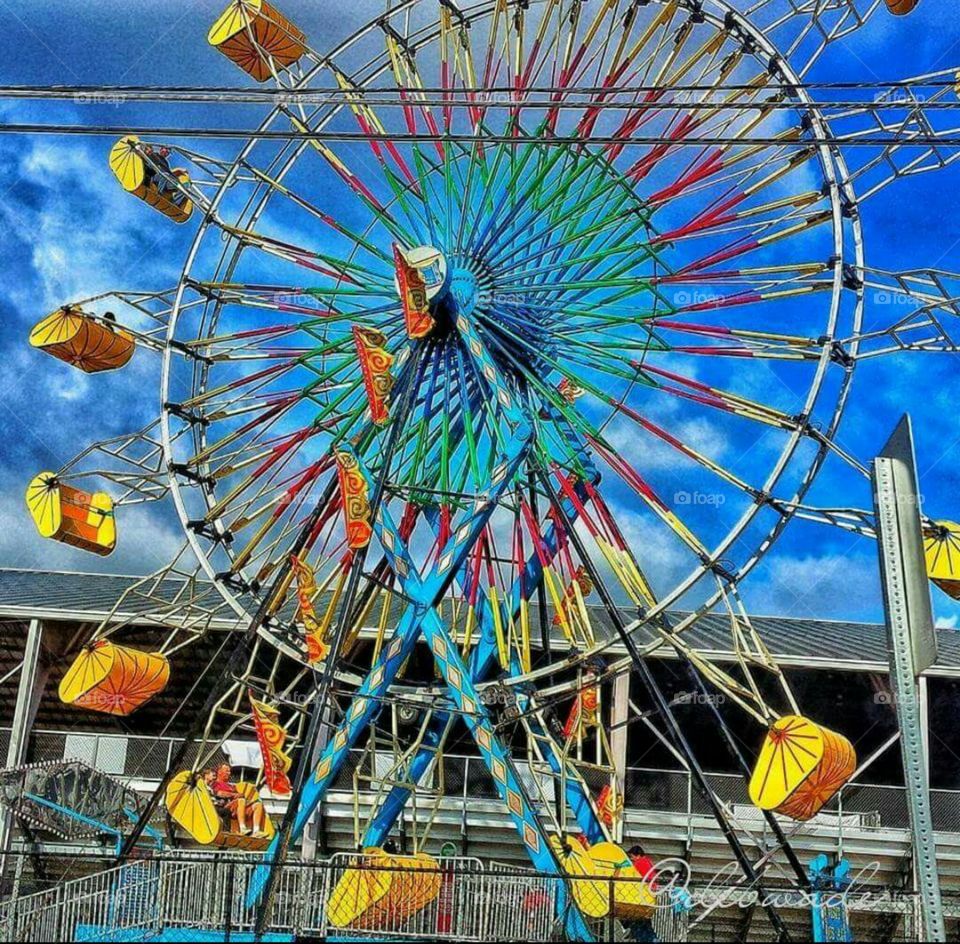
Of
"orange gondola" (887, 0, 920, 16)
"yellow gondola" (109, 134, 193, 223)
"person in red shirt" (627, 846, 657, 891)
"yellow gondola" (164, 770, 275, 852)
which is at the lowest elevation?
"person in red shirt" (627, 846, 657, 891)

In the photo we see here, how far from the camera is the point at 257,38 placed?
871 inches

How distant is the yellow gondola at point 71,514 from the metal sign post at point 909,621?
45.8 ft

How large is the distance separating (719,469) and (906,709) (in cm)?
1129

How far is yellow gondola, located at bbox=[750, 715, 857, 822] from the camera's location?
16375 millimetres

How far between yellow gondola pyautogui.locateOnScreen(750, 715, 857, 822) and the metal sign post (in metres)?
6.97

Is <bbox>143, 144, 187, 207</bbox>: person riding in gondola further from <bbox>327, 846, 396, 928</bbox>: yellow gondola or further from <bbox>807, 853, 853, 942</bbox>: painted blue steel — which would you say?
<bbox>807, 853, 853, 942</bbox>: painted blue steel

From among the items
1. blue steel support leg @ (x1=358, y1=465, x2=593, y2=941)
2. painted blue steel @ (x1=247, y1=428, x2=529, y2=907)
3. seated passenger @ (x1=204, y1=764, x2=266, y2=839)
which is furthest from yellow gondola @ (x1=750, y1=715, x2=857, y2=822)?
seated passenger @ (x1=204, y1=764, x2=266, y2=839)

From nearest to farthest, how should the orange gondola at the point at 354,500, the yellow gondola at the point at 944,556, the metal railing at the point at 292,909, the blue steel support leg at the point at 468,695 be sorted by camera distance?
1. the metal railing at the point at 292,909
2. the blue steel support leg at the point at 468,695
3. the orange gondola at the point at 354,500
4. the yellow gondola at the point at 944,556

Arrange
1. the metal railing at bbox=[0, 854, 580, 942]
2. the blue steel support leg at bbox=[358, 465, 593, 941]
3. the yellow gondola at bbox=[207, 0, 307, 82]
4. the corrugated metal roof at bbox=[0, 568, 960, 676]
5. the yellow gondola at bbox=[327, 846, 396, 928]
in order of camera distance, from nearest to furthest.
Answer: the metal railing at bbox=[0, 854, 580, 942] < the yellow gondola at bbox=[327, 846, 396, 928] < the blue steel support leg at bbox=[358, 465, 593, 941] < the yellow gondola at bbox=[207, 0, 307, 82] < the corrugated metal roof at bbox=[0, 568, 960, 676]

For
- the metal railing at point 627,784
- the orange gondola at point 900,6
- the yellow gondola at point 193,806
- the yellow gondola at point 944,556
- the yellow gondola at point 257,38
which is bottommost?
the yellow gondola at point 193,806

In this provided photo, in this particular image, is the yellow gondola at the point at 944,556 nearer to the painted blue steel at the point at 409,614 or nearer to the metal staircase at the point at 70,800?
the painted blue steel at the point at 409,614

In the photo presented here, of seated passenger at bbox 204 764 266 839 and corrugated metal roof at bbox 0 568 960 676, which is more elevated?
corrugated metal roof at bbox 0 568 960 676

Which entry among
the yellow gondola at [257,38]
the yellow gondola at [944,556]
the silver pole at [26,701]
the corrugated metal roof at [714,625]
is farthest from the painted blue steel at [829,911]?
the yellow gondola at [257,38]

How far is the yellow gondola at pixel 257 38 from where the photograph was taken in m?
22.0
